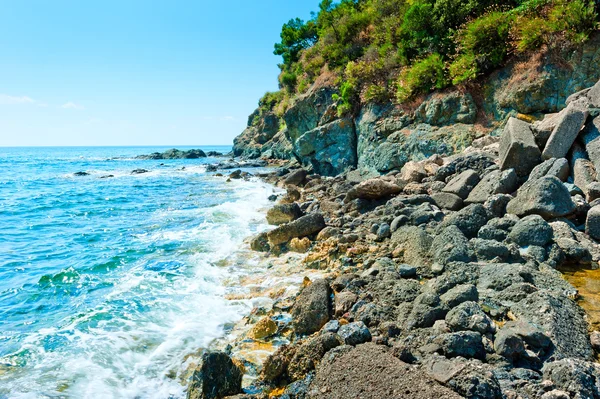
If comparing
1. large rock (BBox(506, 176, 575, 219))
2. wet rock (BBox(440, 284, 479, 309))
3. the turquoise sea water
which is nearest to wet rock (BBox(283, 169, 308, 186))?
the turquoise sea water

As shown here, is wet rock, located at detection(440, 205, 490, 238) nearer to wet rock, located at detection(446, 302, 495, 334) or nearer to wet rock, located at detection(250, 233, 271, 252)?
wet rock, located at detection(446, 302, 495, 334)

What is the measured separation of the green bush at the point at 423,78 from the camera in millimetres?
17966

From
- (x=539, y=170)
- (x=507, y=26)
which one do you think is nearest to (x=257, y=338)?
(x=539, y=170)

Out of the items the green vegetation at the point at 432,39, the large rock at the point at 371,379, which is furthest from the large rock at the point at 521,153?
the large rock at the point at 371,379

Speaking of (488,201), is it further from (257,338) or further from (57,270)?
(57,270)

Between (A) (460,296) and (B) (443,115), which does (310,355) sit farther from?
(B) (443,115)

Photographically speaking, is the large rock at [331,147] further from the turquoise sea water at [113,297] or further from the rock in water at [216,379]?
the rock in water at [216,379]

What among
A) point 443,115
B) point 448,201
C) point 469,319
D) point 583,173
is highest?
point 443,115

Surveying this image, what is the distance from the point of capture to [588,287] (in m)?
5.81

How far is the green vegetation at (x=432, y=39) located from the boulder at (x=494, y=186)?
805 centimetres

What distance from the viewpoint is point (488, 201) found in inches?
357

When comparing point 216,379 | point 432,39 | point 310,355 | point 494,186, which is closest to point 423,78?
point 432,39

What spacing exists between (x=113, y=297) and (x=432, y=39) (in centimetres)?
1951

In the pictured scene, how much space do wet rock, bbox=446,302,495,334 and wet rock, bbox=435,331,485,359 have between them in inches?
13.9
